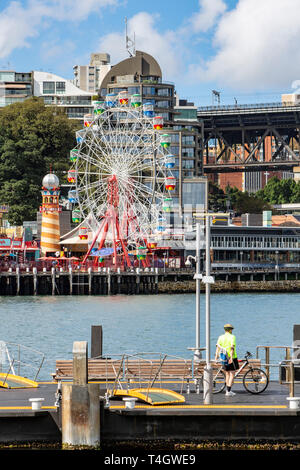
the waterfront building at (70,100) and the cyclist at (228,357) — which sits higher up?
the waterfront building at (70,100)

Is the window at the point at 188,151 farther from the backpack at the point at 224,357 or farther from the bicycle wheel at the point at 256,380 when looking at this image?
the backpack at the point at 224,357

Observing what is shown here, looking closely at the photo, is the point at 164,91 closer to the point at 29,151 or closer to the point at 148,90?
the point at 148,90

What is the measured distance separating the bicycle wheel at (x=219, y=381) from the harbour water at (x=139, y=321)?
1389cm

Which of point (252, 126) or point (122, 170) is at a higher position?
point (252, 126)

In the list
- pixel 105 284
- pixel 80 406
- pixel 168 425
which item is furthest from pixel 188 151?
pixel 80 406

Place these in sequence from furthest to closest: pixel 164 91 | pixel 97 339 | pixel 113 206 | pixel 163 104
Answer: pixel 164 91 < pixel 163 104 < pixel 113 206 < pixel 97 339

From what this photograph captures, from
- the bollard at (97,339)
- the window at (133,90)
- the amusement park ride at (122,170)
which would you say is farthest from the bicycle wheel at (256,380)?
the window at (133,90)

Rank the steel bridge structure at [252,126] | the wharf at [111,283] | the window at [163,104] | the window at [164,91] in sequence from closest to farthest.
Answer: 1. the wharf at [111,283]
2. the window at [163,104]
3. the window at [164,91]
4. the steel bridge structure at [252,126]

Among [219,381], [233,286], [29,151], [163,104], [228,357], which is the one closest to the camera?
[228,357]

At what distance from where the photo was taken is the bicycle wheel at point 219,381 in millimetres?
29516

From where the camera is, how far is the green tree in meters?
146

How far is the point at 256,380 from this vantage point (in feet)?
96.6

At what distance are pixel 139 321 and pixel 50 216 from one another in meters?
47.7

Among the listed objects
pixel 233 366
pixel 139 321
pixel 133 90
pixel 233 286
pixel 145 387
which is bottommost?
pixel 139 321
